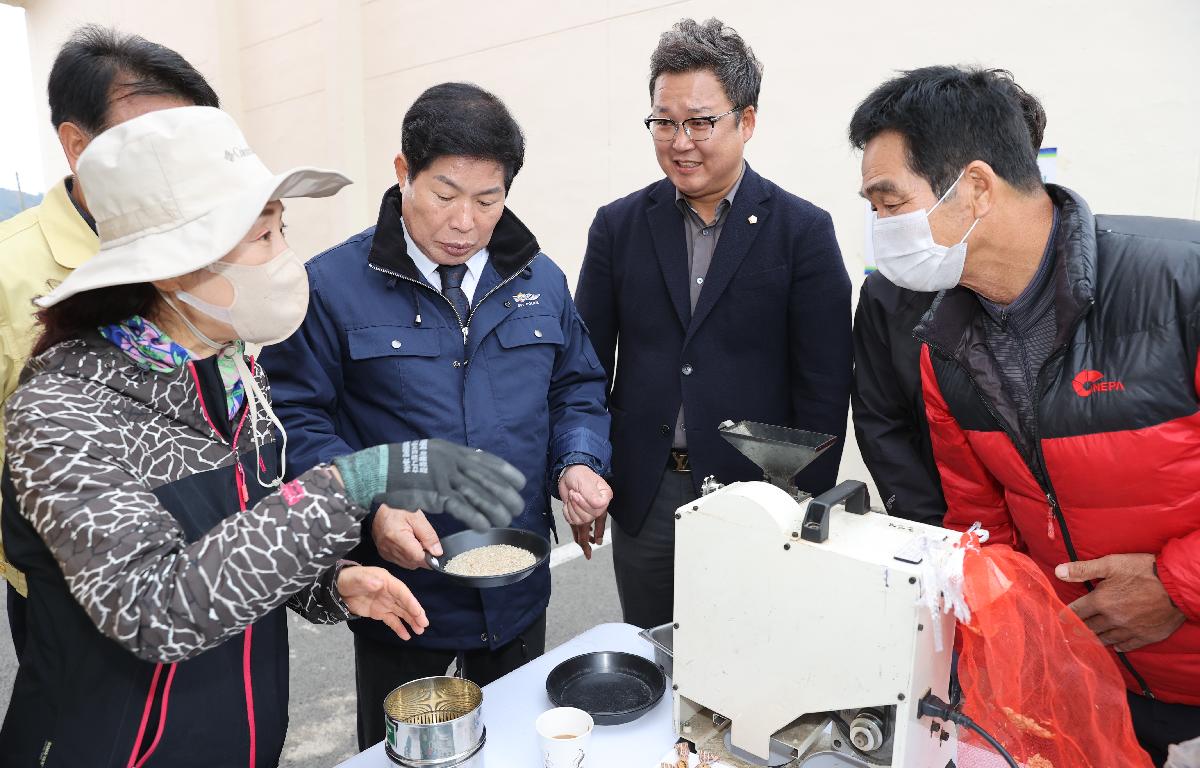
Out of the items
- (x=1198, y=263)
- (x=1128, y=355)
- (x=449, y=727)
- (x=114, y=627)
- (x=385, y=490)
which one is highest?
(x=1198, y=263)

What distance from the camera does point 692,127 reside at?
190cm

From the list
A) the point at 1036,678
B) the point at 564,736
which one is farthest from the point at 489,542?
the point at 1036,678

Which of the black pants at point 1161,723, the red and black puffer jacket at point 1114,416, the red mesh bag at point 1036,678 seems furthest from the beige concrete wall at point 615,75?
the red mesh bag at point 1036,678

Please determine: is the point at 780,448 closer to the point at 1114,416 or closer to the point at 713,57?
the point at 1114,416

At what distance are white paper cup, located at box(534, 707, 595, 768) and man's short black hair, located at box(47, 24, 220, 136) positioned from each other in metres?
1.58

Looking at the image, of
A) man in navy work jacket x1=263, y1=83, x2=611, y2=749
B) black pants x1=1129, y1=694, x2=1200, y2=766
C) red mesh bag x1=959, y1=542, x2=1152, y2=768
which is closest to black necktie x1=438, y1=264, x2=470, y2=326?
man in navy work jacket x1=263, y1=83, x2=611, y2=749

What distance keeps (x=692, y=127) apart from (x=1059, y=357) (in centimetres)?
101

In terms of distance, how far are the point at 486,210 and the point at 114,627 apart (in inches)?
41.0

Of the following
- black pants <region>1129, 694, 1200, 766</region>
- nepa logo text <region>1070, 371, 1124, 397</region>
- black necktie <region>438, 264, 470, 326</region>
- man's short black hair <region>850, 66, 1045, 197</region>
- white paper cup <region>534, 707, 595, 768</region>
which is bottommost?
black pants <region>1129, 694, 1200, 766</region>

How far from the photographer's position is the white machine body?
97cm

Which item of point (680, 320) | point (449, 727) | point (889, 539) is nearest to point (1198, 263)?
point (889, 539)

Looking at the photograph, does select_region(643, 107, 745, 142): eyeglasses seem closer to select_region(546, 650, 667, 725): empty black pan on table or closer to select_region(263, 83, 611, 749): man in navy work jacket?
select_region(263, 83, 611, 749): man in navy work jacket

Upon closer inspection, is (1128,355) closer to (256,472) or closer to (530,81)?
(256,472)

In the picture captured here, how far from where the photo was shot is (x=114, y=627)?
0.89 m
